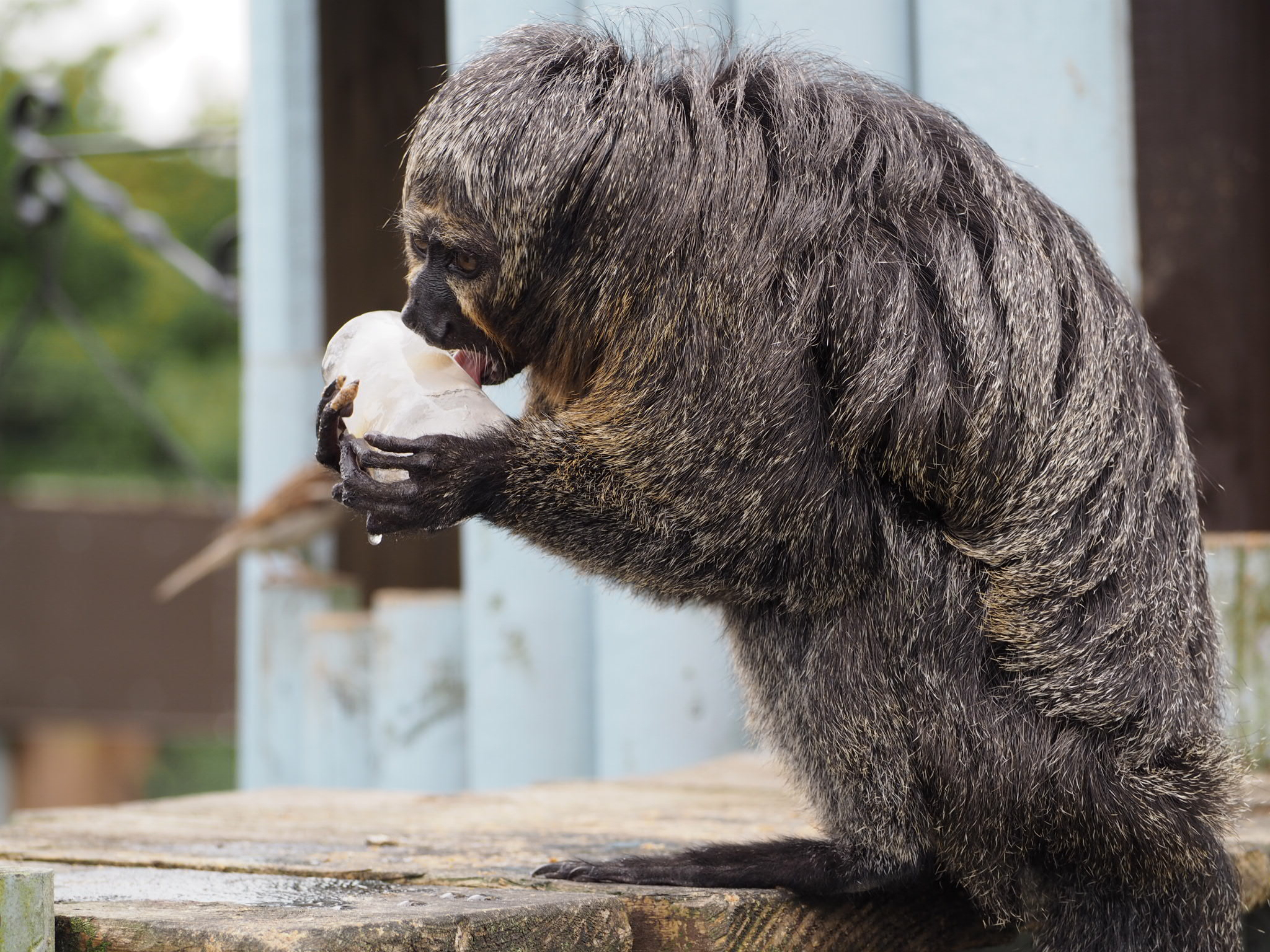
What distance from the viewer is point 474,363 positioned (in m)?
3.24

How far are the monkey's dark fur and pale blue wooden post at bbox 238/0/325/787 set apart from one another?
4.11 metres

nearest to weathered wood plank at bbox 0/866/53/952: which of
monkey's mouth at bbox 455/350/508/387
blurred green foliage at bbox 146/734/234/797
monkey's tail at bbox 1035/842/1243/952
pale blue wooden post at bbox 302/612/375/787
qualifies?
monkey's mouth at bbox 455/350/508/387

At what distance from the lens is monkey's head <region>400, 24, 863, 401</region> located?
2807mm

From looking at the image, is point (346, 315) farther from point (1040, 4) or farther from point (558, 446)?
point (558, 446)

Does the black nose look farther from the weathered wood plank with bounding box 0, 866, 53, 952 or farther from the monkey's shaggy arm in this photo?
the weathered wood plank with bounding box 0, 866, 53, 952

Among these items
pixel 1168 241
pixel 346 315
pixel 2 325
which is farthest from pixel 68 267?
pixel 1168 241

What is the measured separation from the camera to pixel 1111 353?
2900 mm

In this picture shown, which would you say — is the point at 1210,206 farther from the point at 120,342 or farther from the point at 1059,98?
the point at 120,342

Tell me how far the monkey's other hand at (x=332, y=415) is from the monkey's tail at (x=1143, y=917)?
5.54ft

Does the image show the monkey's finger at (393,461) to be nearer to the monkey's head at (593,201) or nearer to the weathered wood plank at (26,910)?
the monkey's head at (593,201)

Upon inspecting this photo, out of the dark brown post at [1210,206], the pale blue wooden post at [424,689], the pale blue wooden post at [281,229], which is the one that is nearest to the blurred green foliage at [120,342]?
the pale blue wooden post at [281,229]

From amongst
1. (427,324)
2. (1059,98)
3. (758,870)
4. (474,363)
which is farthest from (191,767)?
(758,870)

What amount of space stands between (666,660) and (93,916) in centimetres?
289

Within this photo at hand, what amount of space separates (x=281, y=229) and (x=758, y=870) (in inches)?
191
